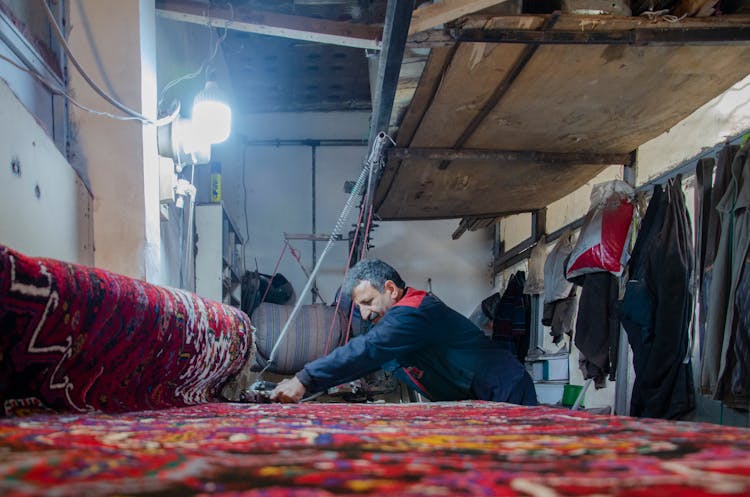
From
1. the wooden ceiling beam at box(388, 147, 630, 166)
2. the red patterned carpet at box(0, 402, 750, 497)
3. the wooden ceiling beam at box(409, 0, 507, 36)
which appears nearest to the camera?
the red patterned carpet at box(0, 402, 750, 497)

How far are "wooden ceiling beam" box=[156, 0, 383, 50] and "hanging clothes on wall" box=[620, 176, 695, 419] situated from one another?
1882mm

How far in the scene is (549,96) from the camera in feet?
8.75

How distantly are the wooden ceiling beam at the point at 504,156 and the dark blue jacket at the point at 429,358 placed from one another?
48.5 inches

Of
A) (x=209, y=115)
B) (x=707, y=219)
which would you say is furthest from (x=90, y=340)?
(x=707, y=219)

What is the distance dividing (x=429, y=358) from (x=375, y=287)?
419mm

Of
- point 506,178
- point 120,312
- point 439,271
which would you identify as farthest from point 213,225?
point 439,271

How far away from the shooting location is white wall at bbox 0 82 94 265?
1.26 metres

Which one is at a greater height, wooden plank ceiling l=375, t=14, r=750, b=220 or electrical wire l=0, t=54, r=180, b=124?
wooden plank ceiling l=375, t=14, r=750, b=220

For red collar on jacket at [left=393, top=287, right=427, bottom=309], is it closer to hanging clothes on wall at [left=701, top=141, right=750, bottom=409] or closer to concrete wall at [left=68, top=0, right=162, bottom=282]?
concrete wall at [left=68, top=0, right=162, bottom=282]

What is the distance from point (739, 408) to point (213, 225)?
2.97 m

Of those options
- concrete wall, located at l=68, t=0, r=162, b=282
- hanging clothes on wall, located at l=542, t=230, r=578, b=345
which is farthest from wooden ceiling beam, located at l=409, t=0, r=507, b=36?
hanging clothes on wall, located at l=542, t=230, r=578, b=345

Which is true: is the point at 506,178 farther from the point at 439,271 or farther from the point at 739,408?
the point at 439,271

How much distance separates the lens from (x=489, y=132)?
311 centimetres

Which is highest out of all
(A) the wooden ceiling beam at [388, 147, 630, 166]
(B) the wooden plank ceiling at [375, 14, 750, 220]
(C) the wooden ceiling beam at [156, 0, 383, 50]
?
(C) the wooden ceiling beam at [156, 0, 383, 50]
